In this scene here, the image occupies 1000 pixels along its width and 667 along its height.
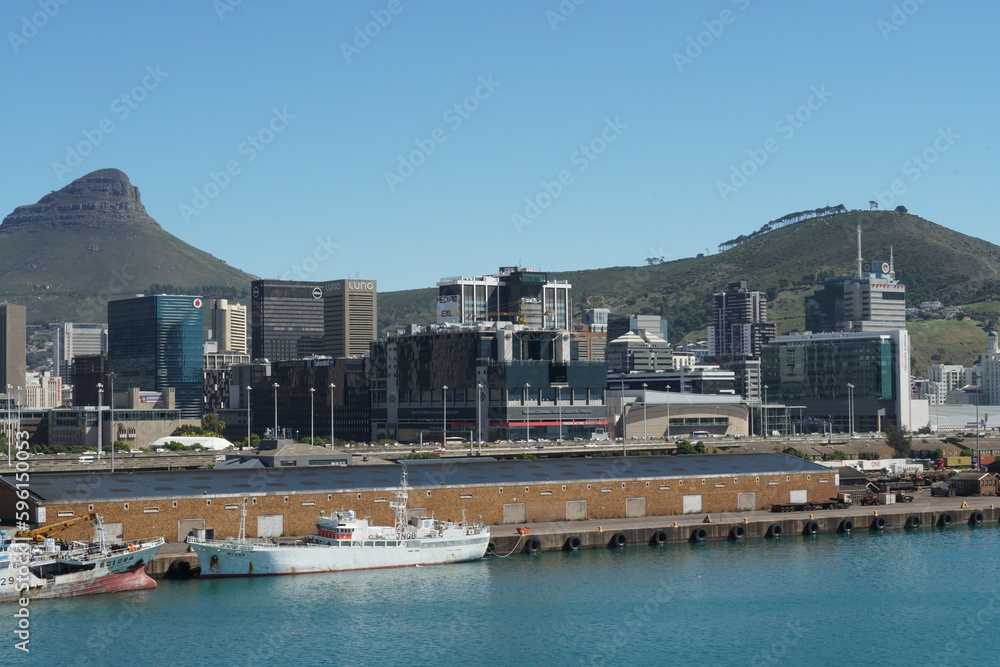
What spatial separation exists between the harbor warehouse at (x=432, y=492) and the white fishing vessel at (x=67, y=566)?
416 centimetres

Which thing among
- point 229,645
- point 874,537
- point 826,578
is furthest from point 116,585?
point 874,537

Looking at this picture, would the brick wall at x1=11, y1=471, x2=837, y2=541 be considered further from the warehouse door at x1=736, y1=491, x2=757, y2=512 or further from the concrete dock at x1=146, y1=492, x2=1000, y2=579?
the concrete dock at x1=146, y1=492, x2=1000, y2=579

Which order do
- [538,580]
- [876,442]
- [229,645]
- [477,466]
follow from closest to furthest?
[229,645], [538,580], [477,466], [876,442]

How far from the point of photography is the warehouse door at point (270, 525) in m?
79.2

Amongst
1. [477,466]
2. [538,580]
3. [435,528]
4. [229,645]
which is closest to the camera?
[229,645]

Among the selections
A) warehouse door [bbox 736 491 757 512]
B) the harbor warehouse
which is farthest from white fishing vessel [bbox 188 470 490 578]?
warehouse door [bbox 736 491 757 512]

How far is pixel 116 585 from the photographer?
223ft

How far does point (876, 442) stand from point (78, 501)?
435 feet

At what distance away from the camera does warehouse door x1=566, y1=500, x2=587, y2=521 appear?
90188mm

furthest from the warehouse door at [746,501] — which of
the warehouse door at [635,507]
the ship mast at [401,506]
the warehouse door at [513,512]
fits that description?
the ship mast at [401,506]

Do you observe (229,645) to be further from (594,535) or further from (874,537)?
(874,537)

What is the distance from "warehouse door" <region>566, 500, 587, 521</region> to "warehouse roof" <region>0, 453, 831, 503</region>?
149 centimetres

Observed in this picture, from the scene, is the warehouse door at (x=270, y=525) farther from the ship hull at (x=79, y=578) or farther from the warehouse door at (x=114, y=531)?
the ship hull at (x=79, y=578)

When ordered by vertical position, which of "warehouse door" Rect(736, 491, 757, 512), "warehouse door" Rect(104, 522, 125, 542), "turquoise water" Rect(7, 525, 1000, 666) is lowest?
"turquoise water" Rect(7, 525, 1000, 666)
